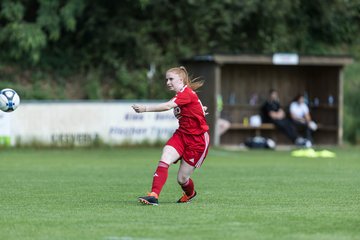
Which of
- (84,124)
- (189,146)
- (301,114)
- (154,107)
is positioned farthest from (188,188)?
(301,114)

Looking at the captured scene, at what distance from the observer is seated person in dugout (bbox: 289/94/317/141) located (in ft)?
106

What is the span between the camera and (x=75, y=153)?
1096 inches

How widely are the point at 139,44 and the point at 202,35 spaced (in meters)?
2.77

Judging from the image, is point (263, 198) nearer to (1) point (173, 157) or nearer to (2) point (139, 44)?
(1) point (173, 157)

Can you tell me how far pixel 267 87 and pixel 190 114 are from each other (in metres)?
20.7

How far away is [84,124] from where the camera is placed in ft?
97.7

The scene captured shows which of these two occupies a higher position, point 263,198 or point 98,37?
point 98,37

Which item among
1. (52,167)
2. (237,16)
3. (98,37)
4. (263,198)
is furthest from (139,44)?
(263,198)

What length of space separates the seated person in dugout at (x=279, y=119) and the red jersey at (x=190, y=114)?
19.1 metres

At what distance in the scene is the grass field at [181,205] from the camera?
10070 millimetres

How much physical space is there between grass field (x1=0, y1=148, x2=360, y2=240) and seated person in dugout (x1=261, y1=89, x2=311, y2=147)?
7.85m

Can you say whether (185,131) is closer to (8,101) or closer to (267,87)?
(8,101)

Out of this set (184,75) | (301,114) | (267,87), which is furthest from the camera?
(267,87)

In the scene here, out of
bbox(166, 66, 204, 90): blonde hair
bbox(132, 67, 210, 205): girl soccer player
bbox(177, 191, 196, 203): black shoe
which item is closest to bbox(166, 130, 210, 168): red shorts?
bbox(132, 67, 210, 205): girl soccer player
